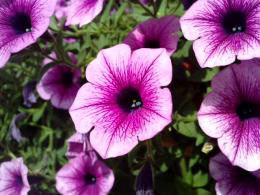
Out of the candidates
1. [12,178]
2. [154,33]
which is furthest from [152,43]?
[12,178]

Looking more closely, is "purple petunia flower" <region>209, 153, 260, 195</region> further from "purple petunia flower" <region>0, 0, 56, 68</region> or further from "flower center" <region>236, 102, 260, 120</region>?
"purple petunia flower" <region>0, 0, 56, 68</region>

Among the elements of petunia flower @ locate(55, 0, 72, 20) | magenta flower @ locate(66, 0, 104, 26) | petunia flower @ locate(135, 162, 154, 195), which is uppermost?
magenta flower @ locate(66, 0, 104, 26)

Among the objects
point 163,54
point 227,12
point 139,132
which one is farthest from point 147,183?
point 227,12

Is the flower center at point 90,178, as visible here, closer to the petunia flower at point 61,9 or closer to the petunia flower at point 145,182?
the petunia flower at point 145,182

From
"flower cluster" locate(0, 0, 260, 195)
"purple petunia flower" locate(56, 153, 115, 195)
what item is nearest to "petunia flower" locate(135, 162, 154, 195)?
"flower cluster" locate(0, 0, 260, 195)

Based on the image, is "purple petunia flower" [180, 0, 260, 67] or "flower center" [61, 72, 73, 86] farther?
"flower center" [61, 72, 73, 86]

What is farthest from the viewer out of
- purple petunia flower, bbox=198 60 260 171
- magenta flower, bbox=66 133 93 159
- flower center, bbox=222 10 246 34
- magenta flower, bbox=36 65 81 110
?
magenta flower, bbox=36 65 81 110

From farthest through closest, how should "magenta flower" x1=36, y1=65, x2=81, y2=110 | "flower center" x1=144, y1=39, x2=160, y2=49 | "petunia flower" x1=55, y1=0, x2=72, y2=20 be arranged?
"petunia flower" x1=55, y1=0, x2=72, y2=20 → "magenta flower" x1=36, y1=65, x2=81, y2=110 → "flower center" x1=144, y1=39, x2=160, y2=49
